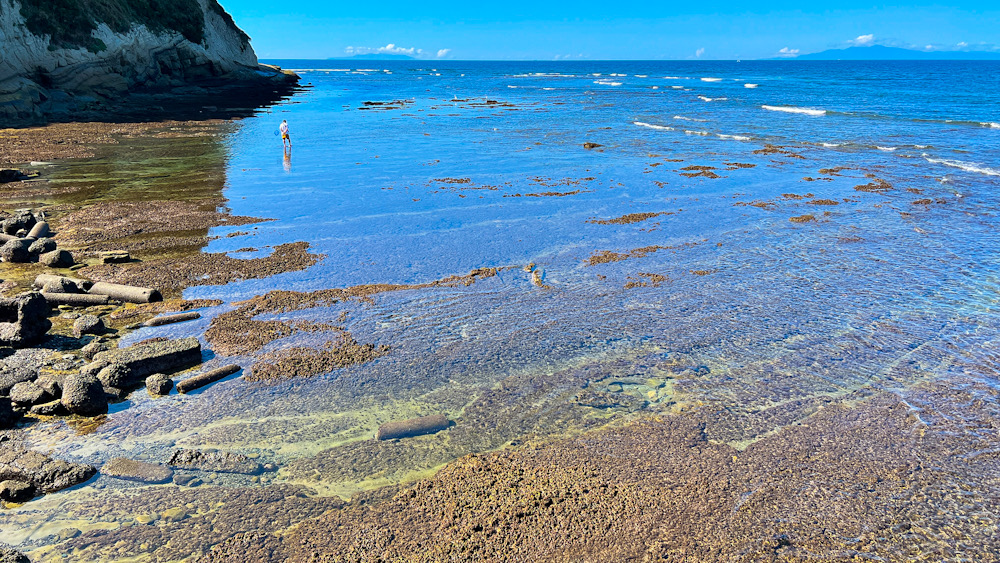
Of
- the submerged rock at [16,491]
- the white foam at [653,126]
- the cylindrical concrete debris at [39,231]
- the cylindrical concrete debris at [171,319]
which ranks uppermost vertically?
the white foam at [653,126]

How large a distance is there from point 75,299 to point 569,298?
7.75 meters

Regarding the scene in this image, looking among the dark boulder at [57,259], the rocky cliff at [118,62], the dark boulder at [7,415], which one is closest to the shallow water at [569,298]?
the dark boulder at [7,415]

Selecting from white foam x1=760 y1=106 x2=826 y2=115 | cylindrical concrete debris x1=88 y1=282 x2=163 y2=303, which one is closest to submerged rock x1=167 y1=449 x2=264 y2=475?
cylindrical concrete debris x1=88 y1=282 x2=163 y2=303

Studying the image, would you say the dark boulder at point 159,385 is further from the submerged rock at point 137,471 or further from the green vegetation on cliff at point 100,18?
the green vegetation on cliff at point 100,18

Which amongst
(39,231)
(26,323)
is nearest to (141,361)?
(26,323)

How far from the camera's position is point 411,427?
6305mm

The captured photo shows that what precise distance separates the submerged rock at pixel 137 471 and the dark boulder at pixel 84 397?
3.38ft

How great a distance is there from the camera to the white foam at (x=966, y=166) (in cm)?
2089

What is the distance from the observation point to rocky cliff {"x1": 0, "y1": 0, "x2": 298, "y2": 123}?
33.9 metres

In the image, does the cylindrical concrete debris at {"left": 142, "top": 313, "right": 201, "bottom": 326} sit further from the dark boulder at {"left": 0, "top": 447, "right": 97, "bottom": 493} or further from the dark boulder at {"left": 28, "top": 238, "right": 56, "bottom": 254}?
the dark boulder at {"left": 28, "top": 238, "right": 56, "bottom": 254}

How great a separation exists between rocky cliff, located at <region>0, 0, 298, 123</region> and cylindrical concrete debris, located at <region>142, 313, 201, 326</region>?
105ft

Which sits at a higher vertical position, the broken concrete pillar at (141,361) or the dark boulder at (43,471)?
the broken concrete pillar at (141,361)

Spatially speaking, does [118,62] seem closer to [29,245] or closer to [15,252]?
[29,245]

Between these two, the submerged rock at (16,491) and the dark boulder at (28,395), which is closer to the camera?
the submerged rock at (16,491)
